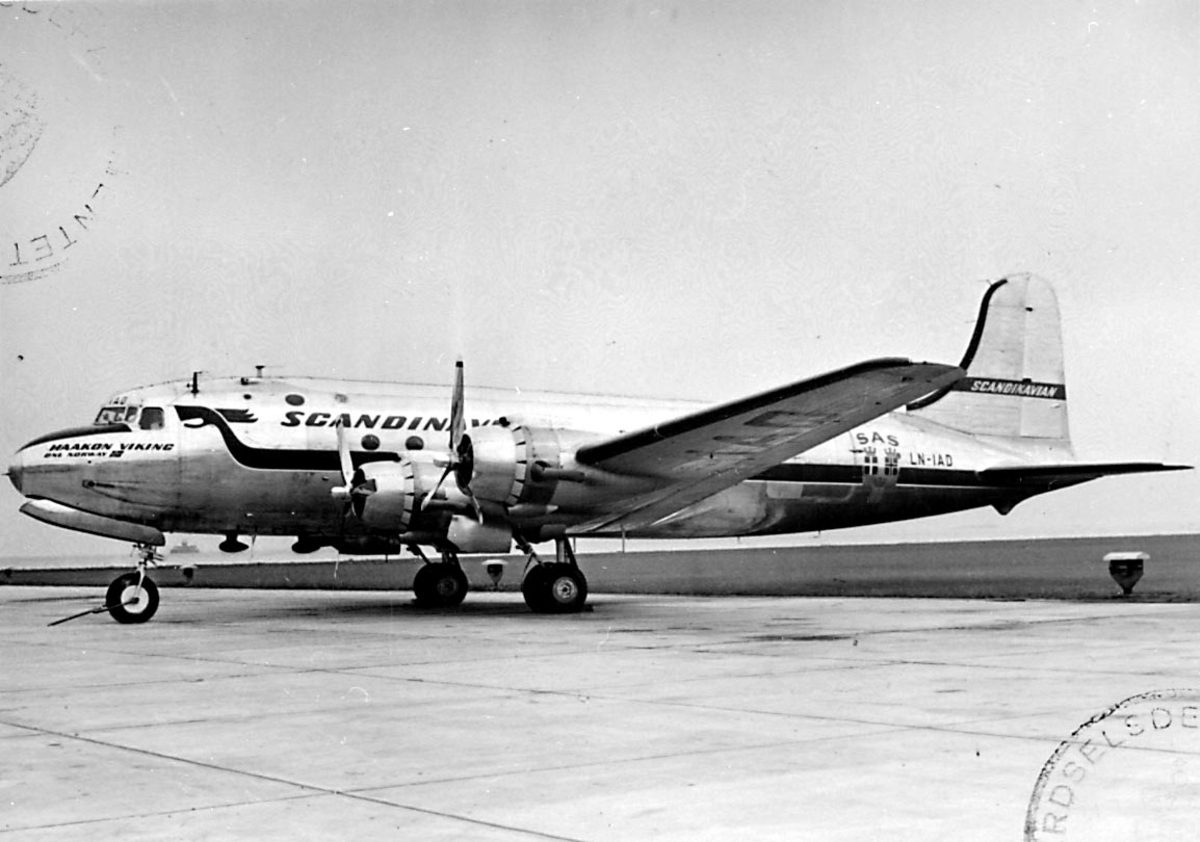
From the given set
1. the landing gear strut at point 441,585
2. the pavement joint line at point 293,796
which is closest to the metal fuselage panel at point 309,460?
the landing gear strut at point 441,585

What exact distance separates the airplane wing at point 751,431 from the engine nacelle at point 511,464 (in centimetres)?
46

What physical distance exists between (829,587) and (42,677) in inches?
740

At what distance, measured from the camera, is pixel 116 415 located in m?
18.0

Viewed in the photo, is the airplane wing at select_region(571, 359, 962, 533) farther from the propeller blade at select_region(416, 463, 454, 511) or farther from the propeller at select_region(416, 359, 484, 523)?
the propeller blade at select_region(416, 463, 454, 511)

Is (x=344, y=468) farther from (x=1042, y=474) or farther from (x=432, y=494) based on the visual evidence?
(x=1042, y=474)

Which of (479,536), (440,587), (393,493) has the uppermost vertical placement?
(393,493)

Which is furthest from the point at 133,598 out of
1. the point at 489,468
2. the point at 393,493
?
the point at 489,468

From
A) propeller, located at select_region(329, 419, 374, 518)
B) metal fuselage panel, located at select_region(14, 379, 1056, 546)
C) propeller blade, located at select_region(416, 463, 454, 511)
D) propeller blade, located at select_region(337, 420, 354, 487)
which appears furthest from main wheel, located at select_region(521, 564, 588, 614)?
propeller blade, located at select_region(337, 420, 354, 487)

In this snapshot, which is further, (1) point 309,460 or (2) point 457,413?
(1) point 309,460

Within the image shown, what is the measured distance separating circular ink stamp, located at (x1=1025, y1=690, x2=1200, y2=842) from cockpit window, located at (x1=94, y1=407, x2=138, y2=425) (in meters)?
14.5

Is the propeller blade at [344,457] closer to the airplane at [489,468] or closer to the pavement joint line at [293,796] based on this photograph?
the airplane at [489,468]

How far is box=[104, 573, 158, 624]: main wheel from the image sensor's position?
16438mm

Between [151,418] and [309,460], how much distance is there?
2.17 meters

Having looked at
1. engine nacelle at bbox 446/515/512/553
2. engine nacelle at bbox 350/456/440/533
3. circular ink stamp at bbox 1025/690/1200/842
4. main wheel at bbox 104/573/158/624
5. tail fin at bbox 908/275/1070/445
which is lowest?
main wheel at bbox 104/573/158/624
